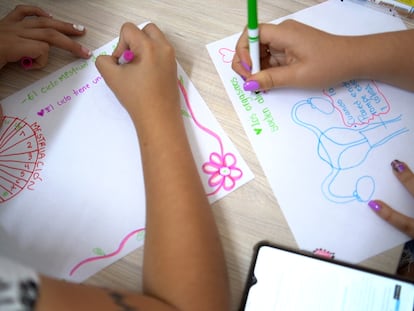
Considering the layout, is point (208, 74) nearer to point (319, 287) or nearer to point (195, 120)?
point (195, 120)

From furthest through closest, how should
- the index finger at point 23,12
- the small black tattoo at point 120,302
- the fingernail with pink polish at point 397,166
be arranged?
the index finger at point 23,12, the fingernail with pink polish at point 397,166, the small black tattoo at point 120,302

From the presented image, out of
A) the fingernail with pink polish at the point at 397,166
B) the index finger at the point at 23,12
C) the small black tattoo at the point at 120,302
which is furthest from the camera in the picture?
the index finger at the point at 23,12

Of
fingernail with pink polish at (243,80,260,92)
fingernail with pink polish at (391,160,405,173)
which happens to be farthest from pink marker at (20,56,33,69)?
fingernail with pink polish at (391,160,405,173)

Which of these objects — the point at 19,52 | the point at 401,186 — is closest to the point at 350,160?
the point at 401,186

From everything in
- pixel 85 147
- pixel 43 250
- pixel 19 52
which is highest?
pixel 19 52

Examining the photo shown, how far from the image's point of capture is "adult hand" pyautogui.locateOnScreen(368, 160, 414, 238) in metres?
0.48

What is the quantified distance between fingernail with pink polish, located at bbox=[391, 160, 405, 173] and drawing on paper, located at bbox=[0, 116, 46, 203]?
49 centimetres

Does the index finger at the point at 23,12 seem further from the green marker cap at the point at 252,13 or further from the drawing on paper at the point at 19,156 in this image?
the green marker cap at the point at 252,13

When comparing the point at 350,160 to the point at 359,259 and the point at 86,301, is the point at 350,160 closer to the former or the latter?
the point at 359,259

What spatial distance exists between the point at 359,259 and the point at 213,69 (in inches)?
13.3

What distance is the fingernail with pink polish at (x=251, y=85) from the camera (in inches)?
21.1

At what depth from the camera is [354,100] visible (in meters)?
0.56

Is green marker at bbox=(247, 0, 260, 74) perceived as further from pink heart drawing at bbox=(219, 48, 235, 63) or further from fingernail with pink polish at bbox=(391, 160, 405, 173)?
fingernail with pink polish at bbox=(391, 160, 405, 173)

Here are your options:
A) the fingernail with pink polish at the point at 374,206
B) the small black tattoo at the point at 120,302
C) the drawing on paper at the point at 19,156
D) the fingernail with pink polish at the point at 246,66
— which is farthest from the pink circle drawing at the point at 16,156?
the fingernail with pink polish at the point at 374,206
